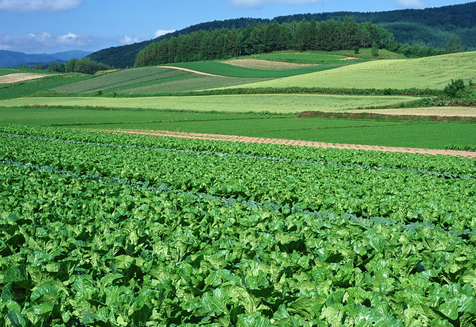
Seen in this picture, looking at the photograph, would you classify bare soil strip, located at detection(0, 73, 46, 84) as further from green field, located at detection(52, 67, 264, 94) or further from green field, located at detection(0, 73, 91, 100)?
green field, located at detection(52, 67, 264, 94)

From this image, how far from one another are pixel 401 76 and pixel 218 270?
7779 centimetres

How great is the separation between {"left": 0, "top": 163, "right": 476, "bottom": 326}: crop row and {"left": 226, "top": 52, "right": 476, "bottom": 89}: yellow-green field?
64.6 metres

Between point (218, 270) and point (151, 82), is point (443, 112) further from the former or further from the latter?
point (151, 82)

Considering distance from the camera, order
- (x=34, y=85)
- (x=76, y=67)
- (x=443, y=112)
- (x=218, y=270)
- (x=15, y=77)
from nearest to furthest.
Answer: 1. (x=218, y=270)
2. (x=443, y=112)
3. (x=34, y=85)
4. (x=15, y=77)
5. (x=76, y=67)

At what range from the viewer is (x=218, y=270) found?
4.51 metres

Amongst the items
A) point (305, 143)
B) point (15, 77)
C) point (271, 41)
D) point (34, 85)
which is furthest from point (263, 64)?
point (305, 143)

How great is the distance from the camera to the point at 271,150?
68.9 ft

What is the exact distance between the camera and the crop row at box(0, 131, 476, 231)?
9.04 metres

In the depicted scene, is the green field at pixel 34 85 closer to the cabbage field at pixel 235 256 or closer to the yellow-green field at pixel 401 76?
the yellow-green field at pixel 401 76

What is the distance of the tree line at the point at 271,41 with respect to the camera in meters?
142

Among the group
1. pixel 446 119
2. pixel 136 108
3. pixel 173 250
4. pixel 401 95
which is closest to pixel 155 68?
pixel 136 108

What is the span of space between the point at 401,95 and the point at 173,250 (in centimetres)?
6273

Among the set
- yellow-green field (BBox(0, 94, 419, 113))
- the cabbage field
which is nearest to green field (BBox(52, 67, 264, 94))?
yellow-green field (BBox(0, 94, 419, 113))

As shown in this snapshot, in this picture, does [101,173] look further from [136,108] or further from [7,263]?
[136,108]
